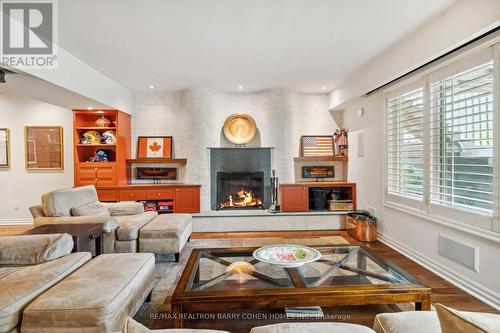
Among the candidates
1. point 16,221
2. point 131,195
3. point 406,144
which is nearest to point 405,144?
point 406,144

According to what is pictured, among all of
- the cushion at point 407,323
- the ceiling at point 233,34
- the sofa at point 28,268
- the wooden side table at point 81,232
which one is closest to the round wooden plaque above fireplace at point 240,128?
the ceiling at point 233,34

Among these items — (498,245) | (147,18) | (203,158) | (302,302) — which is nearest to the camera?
(302,302)

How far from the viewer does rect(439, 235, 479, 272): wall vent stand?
2426 mm

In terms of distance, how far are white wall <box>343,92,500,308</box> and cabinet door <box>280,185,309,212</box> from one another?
958mm

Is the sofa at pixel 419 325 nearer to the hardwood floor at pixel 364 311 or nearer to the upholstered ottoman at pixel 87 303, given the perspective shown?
the upholstered ottoman at pixel 87 303

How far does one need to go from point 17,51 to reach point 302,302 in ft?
11.2

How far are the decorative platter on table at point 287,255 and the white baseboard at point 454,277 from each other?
4.90 feet

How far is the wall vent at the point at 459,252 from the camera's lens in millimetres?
2426

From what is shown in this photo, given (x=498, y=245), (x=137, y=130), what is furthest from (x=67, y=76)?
(x=498, y=245)

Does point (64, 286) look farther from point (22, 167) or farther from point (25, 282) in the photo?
point (22, 167)

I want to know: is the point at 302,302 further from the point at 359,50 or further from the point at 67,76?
the point at 67,76

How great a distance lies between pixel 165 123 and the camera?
5320 millimetres

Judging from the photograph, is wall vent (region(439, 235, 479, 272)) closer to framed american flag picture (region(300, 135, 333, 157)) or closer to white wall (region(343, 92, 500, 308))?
white wall (region(343, 92, 500, 308))

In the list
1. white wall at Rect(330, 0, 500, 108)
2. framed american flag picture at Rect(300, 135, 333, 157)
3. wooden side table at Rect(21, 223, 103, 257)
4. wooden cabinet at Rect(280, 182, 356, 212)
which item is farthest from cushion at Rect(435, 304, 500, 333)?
framed american flag picture at Rect(300, 135, 333, 157)
